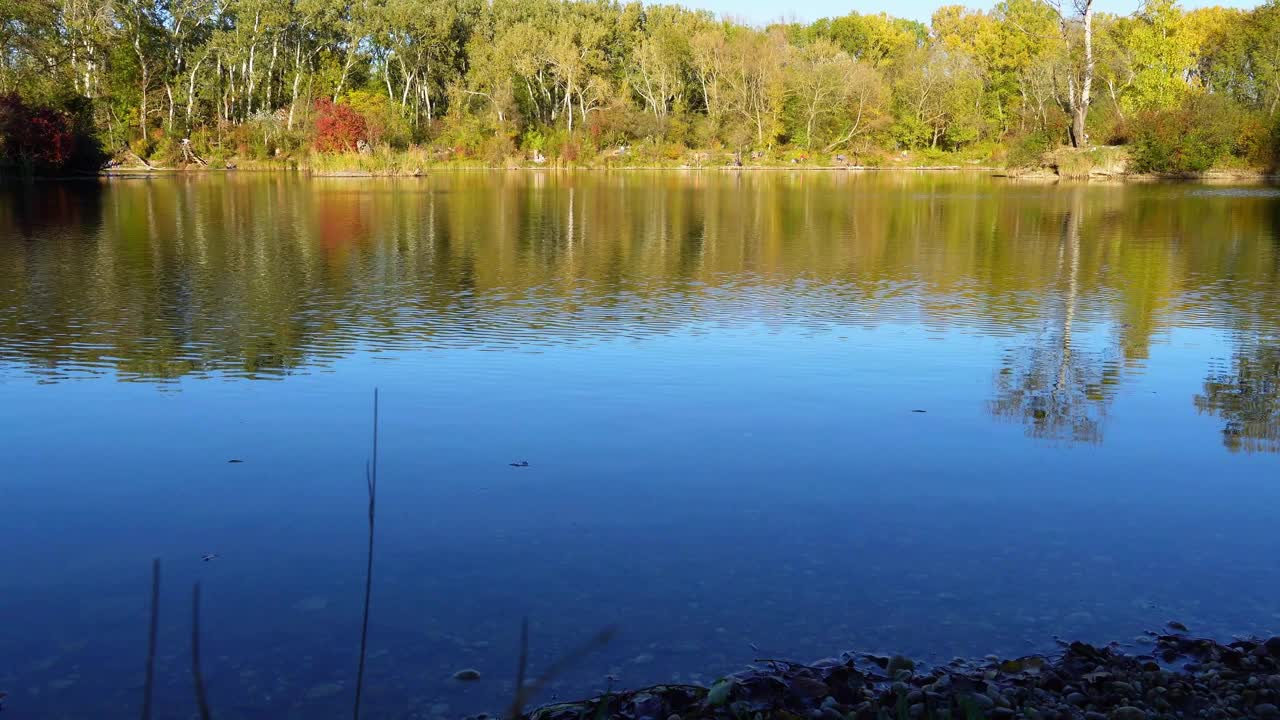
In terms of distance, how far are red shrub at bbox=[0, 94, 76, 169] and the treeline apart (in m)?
9.10

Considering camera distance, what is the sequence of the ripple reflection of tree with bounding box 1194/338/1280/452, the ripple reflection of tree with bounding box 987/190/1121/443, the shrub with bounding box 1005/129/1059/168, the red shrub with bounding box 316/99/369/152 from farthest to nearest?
the red shrub with bounding box 316/99/369/152, the shrub with bounding box 1005/129/1059/168, the ripple reflection of tree with bounding box 987/190/1121/443, the ripple reflection of tree with bounding box 1194/338/1280/452

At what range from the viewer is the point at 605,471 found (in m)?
7.37

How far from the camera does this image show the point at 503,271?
17969mm

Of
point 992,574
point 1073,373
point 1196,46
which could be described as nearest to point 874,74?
point 1196,46

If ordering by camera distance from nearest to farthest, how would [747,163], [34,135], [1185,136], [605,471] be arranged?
[605,471]
[34,135]
[1185,136]
[747,163]

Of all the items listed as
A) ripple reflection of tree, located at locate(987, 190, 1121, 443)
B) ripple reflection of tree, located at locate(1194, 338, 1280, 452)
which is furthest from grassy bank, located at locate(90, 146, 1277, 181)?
ripple reflection of tree, located at locate(1194, 338, 1280, 452)

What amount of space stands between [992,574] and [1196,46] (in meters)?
81.8

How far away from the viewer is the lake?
4.89 metres

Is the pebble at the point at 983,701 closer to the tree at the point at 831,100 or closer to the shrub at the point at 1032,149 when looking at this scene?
the shrub at the point at 1032,149

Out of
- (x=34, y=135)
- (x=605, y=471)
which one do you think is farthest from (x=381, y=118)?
(x=605, y=471)

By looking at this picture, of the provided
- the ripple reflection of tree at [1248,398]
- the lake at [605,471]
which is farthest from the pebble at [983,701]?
the ripple reflection of tree at [1248,398]

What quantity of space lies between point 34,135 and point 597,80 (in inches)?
1494

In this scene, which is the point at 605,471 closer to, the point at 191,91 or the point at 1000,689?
the point at 1000,689

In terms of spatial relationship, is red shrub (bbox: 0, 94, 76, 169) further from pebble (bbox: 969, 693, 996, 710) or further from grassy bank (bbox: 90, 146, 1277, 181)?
pebble (bbox: 969, 693, 996, 710)
